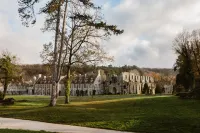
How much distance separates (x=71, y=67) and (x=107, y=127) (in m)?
23.6

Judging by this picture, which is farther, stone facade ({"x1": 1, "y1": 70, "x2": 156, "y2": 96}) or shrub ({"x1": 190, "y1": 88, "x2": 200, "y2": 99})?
stone facade ({"x1": 1, "y1": 70, "x2": 156, "y2": 96})

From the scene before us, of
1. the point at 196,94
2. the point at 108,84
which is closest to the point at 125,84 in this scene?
the point at 108,84

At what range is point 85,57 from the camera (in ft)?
122

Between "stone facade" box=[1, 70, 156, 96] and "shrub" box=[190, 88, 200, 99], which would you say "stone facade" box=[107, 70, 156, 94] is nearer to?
"stone facade" box=[1, 70, 156, 96]

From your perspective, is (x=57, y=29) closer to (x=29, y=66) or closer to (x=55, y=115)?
(x=55, y=115)

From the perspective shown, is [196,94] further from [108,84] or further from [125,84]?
[108,84]

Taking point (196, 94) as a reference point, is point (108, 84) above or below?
above

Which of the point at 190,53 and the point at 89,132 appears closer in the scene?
the point at 89,132

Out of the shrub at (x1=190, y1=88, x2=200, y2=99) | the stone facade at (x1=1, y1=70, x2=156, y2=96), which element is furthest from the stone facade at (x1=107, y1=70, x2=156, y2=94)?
the shrub at (x1=190, y1=88, x2=200, y2=99)

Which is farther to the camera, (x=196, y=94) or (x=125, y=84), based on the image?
(x=125, y=84)

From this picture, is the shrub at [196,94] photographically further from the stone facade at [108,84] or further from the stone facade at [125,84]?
the stone facade at [125,84]

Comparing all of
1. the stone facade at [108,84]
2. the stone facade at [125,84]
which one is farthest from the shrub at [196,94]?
the stone facade at [125,84]

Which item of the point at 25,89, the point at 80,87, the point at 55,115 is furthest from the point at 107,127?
the point at 25,89

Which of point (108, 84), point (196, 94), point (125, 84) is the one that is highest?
point (108, 84)
